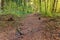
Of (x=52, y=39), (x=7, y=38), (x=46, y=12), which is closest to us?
(x=52, y=39)

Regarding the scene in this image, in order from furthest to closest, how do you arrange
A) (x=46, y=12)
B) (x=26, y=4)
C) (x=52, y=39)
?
(x=26, y=4) → (x=46, y=12) → (x=52, y=39)

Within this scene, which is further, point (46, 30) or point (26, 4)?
point (26, 4)

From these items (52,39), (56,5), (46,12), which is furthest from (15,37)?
(56,5)

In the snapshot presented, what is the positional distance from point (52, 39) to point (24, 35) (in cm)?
149

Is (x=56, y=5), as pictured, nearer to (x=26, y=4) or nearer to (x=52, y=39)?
(x=26, y=4)

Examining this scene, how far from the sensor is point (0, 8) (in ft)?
58.9

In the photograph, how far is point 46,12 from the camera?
16.3 metres

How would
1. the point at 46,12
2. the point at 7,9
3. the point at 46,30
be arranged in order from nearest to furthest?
the point at 46,30 → the point at 46,12 → the point at 7,9

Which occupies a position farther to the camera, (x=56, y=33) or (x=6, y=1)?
(x=6, y=1)

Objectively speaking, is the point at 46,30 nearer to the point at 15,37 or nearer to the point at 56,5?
the point at 15,37

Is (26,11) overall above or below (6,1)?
below

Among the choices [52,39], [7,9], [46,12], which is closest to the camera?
[52,39]

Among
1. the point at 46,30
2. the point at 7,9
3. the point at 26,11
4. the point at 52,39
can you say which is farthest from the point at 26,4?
the point at 52,39

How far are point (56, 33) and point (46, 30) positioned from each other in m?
0.68
